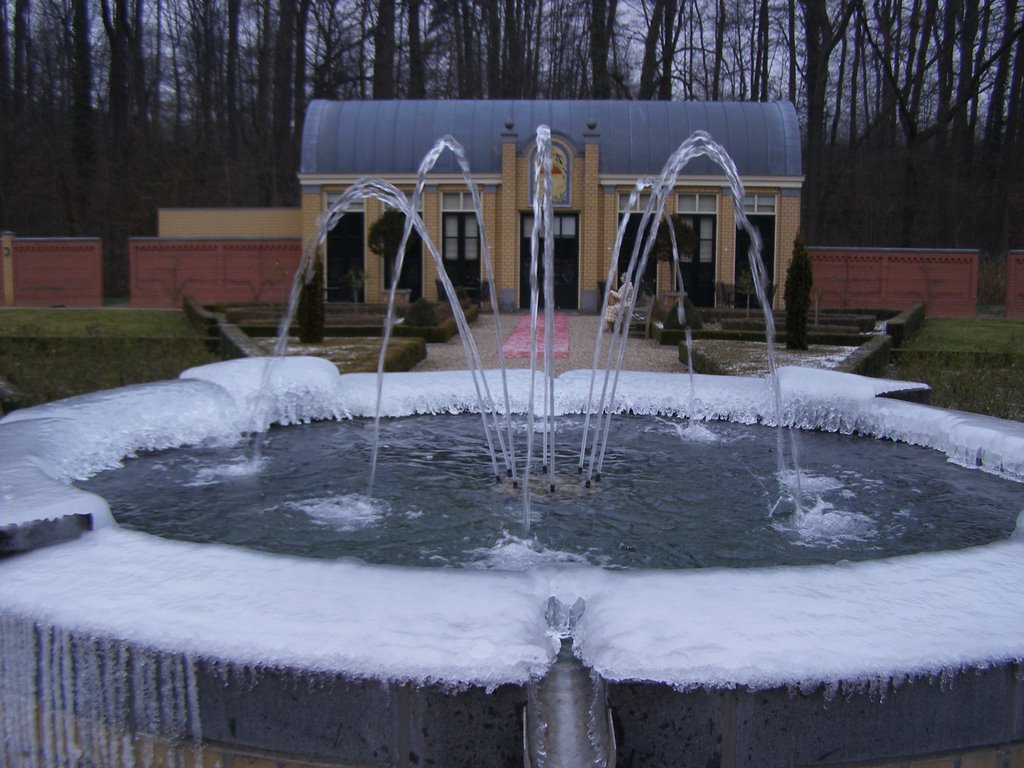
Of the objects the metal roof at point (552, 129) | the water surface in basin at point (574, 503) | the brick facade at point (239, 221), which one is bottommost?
the water surface in basin at point (574, 503)

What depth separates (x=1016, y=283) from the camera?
85.3 feet

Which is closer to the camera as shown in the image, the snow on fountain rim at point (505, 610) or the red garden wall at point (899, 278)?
the snow on fountain rim at point (505, 610)

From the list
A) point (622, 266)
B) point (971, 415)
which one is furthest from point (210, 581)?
point (622, 266)

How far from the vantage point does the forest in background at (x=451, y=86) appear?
33812mm

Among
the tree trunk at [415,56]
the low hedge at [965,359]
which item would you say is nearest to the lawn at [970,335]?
the low hedge at [965,359]

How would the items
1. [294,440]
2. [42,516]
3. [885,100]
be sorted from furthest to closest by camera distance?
[885,100] → [294,440] → [42,516]

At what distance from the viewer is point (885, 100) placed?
38.6 meters

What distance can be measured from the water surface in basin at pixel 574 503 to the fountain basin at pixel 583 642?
45.9 inches

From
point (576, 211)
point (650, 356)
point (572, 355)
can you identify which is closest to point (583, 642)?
point (572, 355)

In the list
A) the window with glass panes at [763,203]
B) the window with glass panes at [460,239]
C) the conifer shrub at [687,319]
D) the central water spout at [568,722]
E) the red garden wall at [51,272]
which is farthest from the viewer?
the red garden wall at [51,272]

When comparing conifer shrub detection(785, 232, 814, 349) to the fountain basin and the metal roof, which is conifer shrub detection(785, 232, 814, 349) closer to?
the metal roof

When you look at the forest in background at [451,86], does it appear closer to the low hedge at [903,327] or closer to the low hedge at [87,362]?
the low hedge at [903,327]

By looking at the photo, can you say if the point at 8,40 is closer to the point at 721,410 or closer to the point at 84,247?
the point at 84,247

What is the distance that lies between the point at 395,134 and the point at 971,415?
21519 mm
